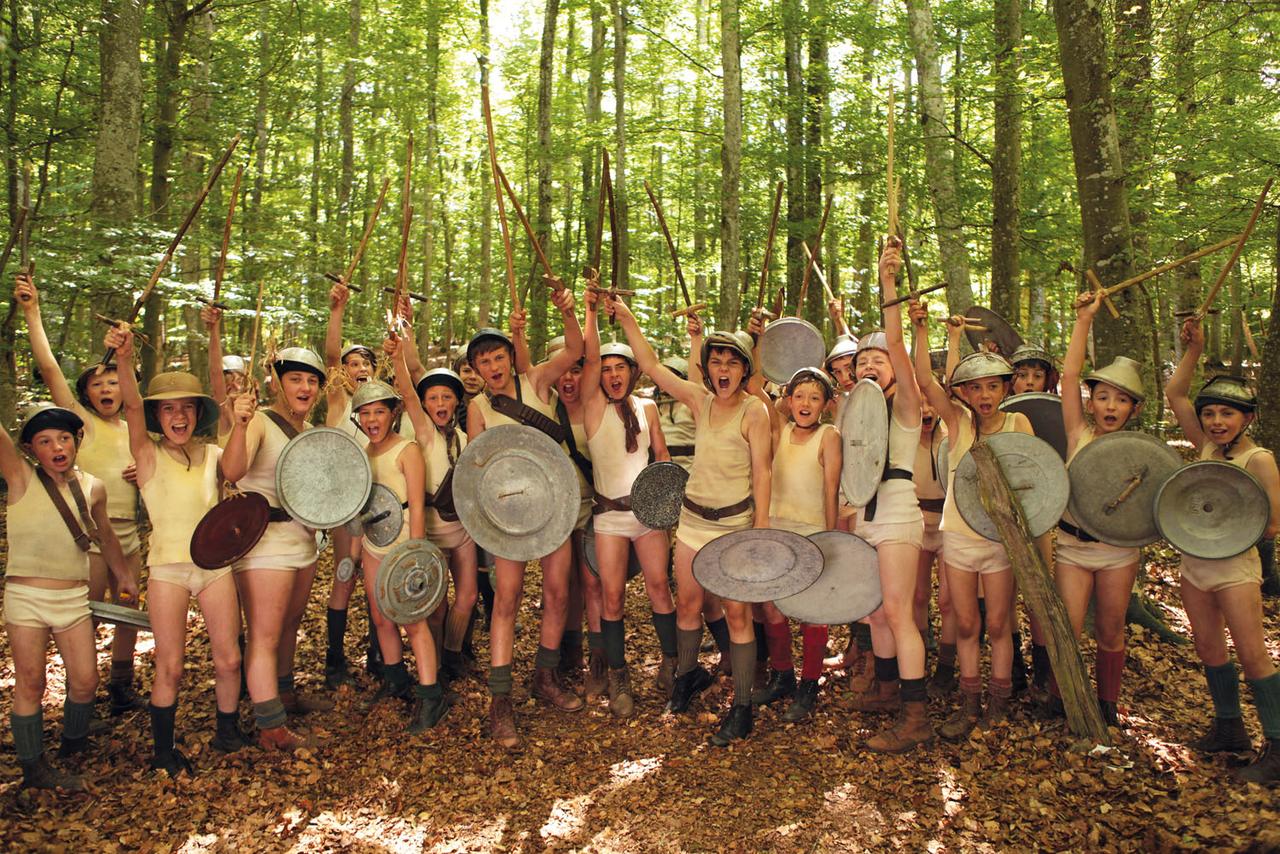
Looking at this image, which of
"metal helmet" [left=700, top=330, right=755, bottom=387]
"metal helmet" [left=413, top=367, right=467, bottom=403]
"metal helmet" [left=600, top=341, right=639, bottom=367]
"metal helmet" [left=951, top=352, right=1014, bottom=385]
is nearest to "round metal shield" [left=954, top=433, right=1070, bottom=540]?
"metal helmet" [left=951, top=352, right=1014, bottom=385]

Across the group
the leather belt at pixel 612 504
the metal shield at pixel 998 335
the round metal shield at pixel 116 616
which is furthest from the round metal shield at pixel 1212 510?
the round metal shield at pixel 116 616

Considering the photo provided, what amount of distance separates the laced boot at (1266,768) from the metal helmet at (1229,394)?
1.69 meters

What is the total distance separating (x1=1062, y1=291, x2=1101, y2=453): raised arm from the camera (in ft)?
14.8

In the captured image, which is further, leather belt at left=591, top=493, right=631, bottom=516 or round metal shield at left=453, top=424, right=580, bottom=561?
leather belt at left=591, top=493, right=631, bottom=516

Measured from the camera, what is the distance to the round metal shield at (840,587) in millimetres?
4734

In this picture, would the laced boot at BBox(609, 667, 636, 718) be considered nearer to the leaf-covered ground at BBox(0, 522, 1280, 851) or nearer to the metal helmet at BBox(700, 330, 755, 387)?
the leaf-covered ground at BBox(0, 522, 1280, 851)

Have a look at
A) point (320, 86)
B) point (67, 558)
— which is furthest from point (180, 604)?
point (320, 86)

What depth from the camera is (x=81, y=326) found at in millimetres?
18297

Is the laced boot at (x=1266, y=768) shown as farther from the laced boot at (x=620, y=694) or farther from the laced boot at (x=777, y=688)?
the laced boot at (x=620, y=694)

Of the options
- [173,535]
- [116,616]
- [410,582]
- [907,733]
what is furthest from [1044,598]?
[116,616]

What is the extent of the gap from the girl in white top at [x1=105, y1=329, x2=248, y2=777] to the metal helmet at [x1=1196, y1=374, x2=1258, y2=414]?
17.5 ft

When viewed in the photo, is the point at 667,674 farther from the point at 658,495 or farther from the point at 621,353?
the point at 621,353

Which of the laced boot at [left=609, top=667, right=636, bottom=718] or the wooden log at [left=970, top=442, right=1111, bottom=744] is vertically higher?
the wooden log at [left=970, top=442, right=1111, bottom=744]

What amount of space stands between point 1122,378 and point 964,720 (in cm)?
212
